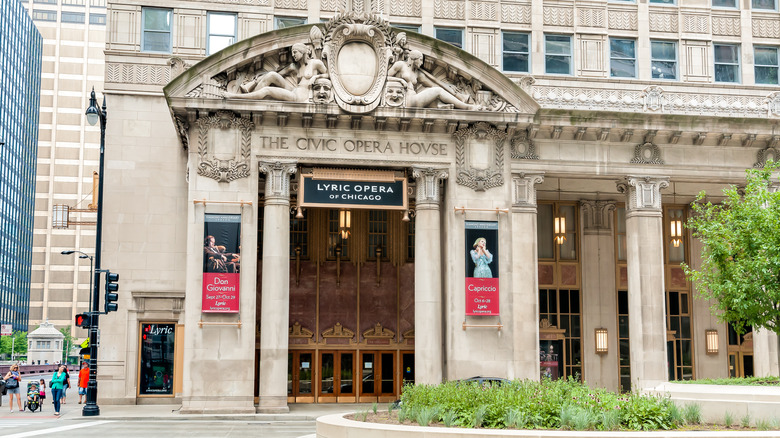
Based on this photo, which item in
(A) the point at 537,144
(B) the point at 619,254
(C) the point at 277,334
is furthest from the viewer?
(B) the point at 619,254

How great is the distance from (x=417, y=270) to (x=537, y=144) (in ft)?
Answer: 23.1

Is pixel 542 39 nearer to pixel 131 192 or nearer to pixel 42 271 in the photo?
pixel 131 192

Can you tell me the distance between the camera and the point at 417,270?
31.4 m

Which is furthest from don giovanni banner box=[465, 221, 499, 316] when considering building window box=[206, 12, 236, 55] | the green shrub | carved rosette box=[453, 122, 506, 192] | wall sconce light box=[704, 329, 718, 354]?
the green shrub

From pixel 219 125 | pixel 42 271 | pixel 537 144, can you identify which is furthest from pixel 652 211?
pixel 42 271

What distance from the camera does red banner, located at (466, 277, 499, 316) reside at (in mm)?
30922

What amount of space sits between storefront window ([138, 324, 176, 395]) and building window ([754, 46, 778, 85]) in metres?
28.7

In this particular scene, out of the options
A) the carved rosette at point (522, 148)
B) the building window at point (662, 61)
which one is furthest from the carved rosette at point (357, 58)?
the building window at point (662, 61)

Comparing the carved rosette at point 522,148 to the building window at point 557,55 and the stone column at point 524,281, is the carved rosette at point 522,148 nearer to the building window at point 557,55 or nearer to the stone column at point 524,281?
the stone column at point 524,281

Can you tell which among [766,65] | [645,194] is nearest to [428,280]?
[645,194]

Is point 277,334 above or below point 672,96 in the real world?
below

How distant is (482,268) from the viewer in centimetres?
3123

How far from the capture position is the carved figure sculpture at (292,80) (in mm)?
30391

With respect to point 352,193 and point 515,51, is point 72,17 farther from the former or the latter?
point 352,193
